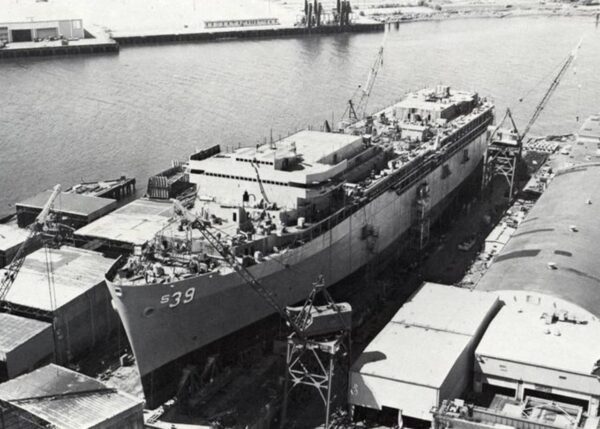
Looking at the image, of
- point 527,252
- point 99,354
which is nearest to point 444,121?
point 527,252

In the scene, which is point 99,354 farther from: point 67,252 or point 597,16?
point 597,16

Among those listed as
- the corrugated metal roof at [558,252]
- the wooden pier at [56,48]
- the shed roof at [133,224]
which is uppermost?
the wooden pier at [56,48]

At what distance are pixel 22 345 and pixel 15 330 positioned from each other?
1162mm

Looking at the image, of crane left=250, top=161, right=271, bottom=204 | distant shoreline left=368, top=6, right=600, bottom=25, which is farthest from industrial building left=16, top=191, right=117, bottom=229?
distant shoreline left=368, top=6, right=600, bottom=25

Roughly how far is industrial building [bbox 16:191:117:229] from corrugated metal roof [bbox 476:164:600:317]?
18.8 meters

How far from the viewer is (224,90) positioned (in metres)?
73.1

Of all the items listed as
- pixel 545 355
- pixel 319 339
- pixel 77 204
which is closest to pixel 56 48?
pixel 77 204

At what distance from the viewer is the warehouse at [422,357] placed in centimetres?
2355

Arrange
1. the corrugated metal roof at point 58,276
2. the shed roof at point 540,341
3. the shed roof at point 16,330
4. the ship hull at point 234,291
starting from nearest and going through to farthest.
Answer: the ship hull at point 234,291 < the shed roof at point 540,341 < the shed roof at point 16,330 < the corrugated metal roof at point 58,276

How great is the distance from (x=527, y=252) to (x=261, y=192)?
1276 centimetres

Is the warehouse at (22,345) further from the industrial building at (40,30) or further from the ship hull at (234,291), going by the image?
the industrial building at (40,30)

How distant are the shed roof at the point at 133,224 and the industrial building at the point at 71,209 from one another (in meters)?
0.77

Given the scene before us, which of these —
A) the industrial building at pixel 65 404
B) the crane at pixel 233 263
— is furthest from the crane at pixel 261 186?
the industrial building at pixel 65 404

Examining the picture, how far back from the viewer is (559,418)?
23.7 metres
